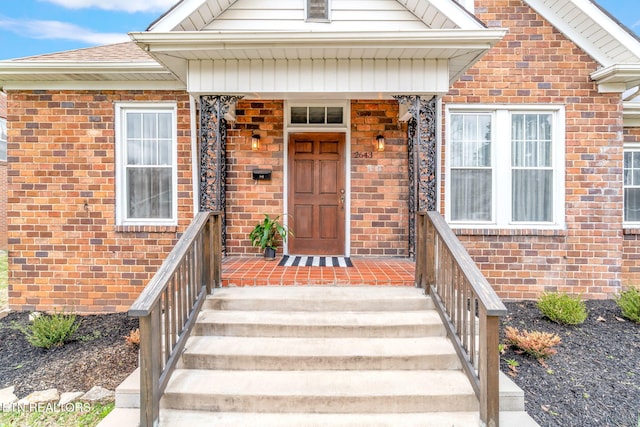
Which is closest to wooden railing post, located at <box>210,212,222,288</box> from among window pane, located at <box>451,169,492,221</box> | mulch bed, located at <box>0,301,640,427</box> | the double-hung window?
mulch bed, located at <box>0,301,640,427</box>

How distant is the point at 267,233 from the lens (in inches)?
206

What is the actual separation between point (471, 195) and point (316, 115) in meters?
2.72

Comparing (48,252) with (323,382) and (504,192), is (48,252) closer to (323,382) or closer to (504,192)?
(323,382)

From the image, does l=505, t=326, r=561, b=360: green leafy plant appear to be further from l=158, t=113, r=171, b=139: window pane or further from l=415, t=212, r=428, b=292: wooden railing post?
l=158, t=113, r=171, b=139: window pane

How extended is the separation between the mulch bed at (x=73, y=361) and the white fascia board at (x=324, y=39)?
340 centimetres

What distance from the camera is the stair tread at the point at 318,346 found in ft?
10.1

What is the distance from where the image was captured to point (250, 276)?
4172 mm

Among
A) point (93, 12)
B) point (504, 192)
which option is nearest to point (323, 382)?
point (504, 192)

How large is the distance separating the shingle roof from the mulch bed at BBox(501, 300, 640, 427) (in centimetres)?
590

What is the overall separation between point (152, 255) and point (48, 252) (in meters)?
1.56

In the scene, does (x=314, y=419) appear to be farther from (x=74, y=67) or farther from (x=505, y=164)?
(x=74, y=67)

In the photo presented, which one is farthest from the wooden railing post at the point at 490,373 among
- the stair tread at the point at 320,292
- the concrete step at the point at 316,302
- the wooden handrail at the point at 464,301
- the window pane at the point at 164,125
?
the window pane at the point at 164,125

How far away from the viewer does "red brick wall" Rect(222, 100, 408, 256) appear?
557 centimetres

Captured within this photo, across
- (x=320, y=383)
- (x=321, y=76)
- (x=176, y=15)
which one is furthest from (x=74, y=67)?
(x=320, y=383)
